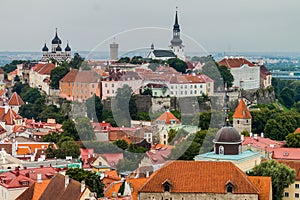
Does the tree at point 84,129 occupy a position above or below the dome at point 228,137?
below

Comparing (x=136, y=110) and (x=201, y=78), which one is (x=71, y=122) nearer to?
(x=136, y=110)

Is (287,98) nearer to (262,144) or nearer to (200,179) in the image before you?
(262,144)

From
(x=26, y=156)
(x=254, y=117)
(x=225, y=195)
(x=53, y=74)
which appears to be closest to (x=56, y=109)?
(x=53, y=74)

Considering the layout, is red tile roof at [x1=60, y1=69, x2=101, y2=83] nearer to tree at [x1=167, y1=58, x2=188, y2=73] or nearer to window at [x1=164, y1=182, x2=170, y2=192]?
tree at [x1=167, y1=58, x2=188, y2=73]

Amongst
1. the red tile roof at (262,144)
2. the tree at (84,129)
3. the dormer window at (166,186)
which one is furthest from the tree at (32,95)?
the dormer window at (166,186)

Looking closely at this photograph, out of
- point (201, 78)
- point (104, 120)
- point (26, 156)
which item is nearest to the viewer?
point (26, 156)

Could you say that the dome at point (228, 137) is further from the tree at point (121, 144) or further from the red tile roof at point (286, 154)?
the tree at point (121, 144)
